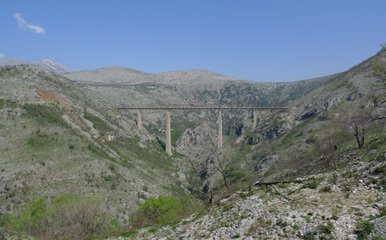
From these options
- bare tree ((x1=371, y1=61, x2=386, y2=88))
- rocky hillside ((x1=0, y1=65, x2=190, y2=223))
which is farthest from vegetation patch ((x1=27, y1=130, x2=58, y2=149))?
bare tree ((x1=371, y1=61, x2=386, y2=88))

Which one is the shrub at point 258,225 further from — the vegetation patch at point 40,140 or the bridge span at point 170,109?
the bridge span at point 170,109

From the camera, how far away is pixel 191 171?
129 meters

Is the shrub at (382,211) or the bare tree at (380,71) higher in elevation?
the bare tree at (380,71)

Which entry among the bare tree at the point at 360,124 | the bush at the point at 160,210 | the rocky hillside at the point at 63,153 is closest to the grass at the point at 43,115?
the rocky hillside at the point at 63,153

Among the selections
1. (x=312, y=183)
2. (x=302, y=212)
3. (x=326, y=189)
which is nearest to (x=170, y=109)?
(x=312, y=183)

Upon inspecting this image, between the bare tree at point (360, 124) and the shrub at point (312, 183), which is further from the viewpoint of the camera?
the bare tree at point (360, 124)

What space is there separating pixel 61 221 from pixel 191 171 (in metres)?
88.8

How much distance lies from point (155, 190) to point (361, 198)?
173 ft

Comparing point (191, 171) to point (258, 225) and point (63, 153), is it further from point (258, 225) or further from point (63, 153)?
point (258, 225)

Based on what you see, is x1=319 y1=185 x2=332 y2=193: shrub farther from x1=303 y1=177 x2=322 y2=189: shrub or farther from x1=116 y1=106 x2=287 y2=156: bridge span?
x1=116 y1=106 x2=287 y2=156: bridge span

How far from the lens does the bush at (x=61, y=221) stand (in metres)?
37.9

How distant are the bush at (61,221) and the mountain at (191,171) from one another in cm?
20

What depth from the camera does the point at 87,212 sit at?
137 feet

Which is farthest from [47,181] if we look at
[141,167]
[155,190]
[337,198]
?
[337,198]
